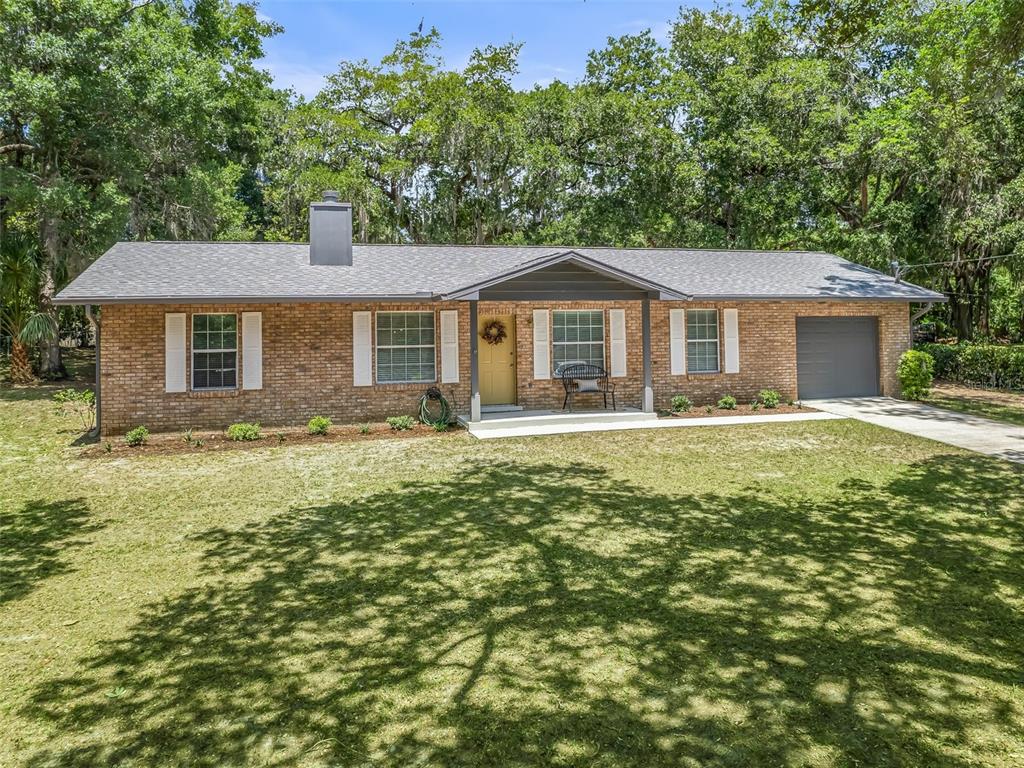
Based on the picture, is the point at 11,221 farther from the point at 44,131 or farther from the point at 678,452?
the point at 678,452

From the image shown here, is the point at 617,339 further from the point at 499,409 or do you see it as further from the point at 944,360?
the point at 944,360

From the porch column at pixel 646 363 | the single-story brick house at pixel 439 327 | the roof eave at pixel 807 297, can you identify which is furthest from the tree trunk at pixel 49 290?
the roof eave at pixel 807 297

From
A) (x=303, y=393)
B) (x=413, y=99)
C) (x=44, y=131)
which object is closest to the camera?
(x=303, y=393)

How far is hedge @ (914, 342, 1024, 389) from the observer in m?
16.1

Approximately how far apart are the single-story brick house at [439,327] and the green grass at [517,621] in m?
3.99

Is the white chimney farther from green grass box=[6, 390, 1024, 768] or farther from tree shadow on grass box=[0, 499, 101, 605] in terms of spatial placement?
tree shadow on grass box=[0, 499, 101, 605]

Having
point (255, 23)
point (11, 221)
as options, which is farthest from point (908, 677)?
point (255, 23)

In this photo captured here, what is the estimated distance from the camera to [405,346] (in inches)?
508

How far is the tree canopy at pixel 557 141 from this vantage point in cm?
1712

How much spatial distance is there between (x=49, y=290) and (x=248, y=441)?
41.0 ft

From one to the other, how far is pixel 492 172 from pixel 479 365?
1365cm

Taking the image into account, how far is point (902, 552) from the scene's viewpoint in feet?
17.8

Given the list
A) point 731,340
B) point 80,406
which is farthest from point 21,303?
point 731,340

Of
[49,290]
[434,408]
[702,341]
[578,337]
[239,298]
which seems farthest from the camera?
[49,290]
